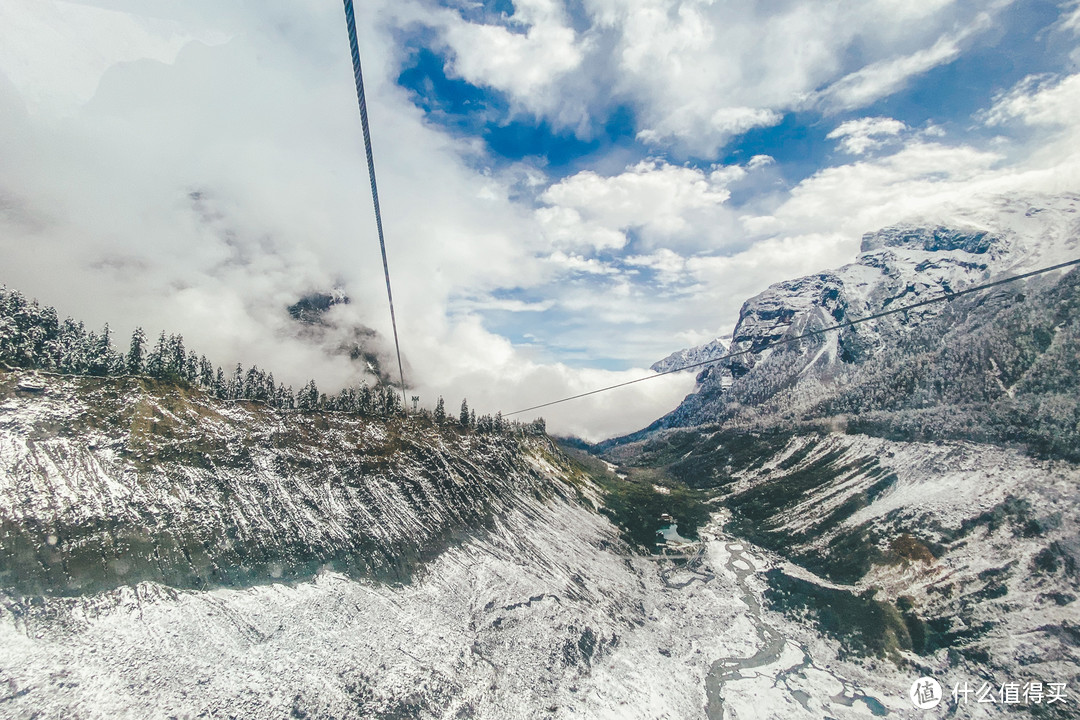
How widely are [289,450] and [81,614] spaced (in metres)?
34.1

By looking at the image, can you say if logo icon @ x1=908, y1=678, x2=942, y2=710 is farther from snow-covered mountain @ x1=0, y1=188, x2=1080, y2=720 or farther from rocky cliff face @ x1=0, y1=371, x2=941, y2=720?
rocky cliff face @ x1=0, y1=371, x2=941, y2=720

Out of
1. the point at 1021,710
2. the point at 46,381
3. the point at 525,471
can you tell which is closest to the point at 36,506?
the point at 46,381

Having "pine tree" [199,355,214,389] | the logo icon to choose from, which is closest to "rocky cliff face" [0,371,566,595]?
"pine tree" [199,355,214,389]

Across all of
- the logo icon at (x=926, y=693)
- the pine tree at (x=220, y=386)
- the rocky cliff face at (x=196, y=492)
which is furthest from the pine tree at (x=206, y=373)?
the logo icon at (x=926, y=693)

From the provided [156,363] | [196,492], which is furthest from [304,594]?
[156,363]

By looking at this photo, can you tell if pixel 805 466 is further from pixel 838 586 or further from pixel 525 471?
pixel 525 471

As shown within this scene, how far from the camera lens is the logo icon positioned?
64.4 metres

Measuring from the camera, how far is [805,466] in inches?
7328

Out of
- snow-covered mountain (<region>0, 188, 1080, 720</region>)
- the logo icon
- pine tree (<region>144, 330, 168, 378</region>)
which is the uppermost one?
pine tree (<region>144, 330, 168, 378</region>)

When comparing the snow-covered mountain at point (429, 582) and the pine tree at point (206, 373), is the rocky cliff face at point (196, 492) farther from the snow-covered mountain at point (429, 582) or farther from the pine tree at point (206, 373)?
the pine tree at point (206, 373)

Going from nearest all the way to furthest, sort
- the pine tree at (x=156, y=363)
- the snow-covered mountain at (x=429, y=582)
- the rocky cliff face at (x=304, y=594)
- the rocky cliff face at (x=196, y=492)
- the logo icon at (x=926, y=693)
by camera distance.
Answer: the rocky cliff face at (x=304, y=594) < the snow-covered mountain at (x=429, y=582) < the rocky cliff face at (x=196, y=492) < the logo icon at (x=926, y=693) < the pine tree at (x=156, y=363)

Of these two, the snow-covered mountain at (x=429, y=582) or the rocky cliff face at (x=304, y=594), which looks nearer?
the rocky cliff face at (x=304, y=594)

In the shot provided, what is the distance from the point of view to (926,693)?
219 feet

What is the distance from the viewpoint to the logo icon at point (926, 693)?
64.4 meters
